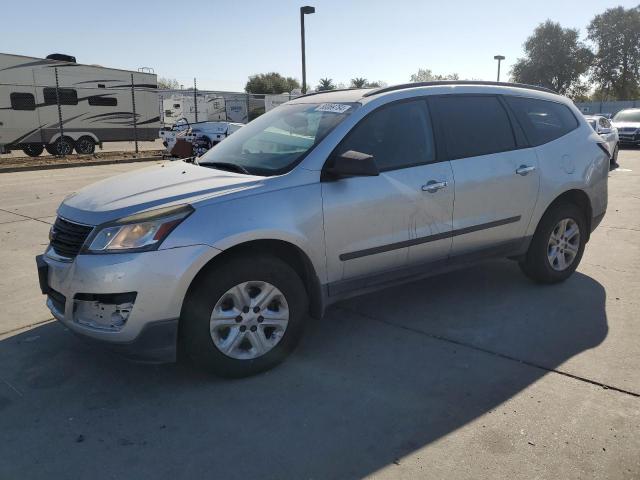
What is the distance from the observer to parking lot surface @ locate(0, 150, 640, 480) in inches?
104

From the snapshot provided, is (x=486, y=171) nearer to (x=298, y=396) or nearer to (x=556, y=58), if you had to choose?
(x=298, y=396)

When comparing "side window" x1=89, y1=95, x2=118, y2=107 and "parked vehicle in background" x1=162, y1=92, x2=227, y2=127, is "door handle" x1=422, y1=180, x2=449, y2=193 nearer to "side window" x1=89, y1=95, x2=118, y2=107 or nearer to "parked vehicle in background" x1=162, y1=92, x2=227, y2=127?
"side window" x1=89, y1=95, x2=118, y2=107

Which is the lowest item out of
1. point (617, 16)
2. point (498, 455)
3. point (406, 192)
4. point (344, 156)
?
point (498, 455)

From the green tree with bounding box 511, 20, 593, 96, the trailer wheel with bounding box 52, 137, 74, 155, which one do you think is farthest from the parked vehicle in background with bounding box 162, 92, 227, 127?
the green tree with bounding box 511, 20, 593, 96

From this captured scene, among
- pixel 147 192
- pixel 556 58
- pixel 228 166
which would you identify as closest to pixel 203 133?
pixel 228 166

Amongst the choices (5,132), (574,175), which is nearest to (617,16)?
(5,132)

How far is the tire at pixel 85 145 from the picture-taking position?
2041cm

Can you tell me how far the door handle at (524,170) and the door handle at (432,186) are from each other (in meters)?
0.87

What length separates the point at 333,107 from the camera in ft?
13.3

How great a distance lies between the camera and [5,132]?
18.1 meters

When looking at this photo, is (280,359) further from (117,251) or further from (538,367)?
(538,367)

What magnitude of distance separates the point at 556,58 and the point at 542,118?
61.6 m

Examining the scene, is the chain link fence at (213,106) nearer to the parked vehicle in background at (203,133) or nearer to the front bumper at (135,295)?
the parked vehicle in background at (203,133)

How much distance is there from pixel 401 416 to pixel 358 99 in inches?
86.7
